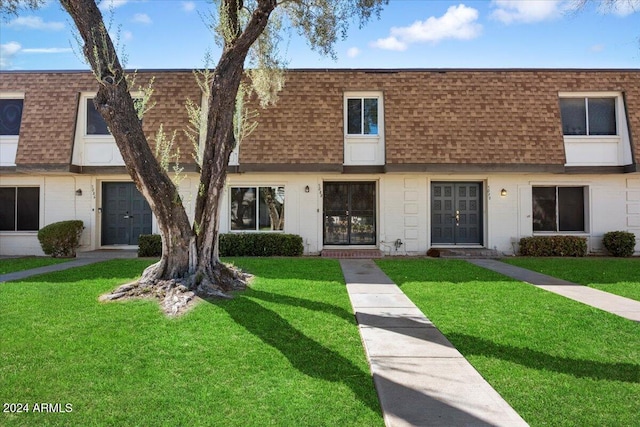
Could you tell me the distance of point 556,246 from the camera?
13594 mm

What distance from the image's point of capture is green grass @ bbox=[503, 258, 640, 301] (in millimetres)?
8586

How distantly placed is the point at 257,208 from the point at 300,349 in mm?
9932

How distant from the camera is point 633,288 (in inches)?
333

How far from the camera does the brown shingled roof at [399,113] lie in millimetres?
13469

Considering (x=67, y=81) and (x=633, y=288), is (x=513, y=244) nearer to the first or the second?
(x=633, y=288)

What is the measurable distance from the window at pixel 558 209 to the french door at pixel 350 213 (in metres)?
5.51

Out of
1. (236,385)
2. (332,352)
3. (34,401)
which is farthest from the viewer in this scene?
(332,352)

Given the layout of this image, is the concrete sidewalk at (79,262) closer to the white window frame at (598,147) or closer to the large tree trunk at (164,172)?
the large tree trunk at (164,172)

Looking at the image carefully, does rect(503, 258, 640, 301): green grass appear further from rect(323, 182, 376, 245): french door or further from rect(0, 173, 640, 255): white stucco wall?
rect(323, 182, 376, 245): french door

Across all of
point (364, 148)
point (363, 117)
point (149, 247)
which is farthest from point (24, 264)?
point (363, 117)

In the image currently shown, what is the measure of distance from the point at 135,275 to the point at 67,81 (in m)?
8.82

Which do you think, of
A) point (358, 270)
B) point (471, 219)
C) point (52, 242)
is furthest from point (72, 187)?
point (471, 219)

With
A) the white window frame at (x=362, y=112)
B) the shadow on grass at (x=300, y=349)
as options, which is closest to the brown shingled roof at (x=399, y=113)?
the white window frame at (x=362, y=112)

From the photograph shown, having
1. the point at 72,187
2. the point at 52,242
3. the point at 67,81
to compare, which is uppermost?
the point at 67,81
